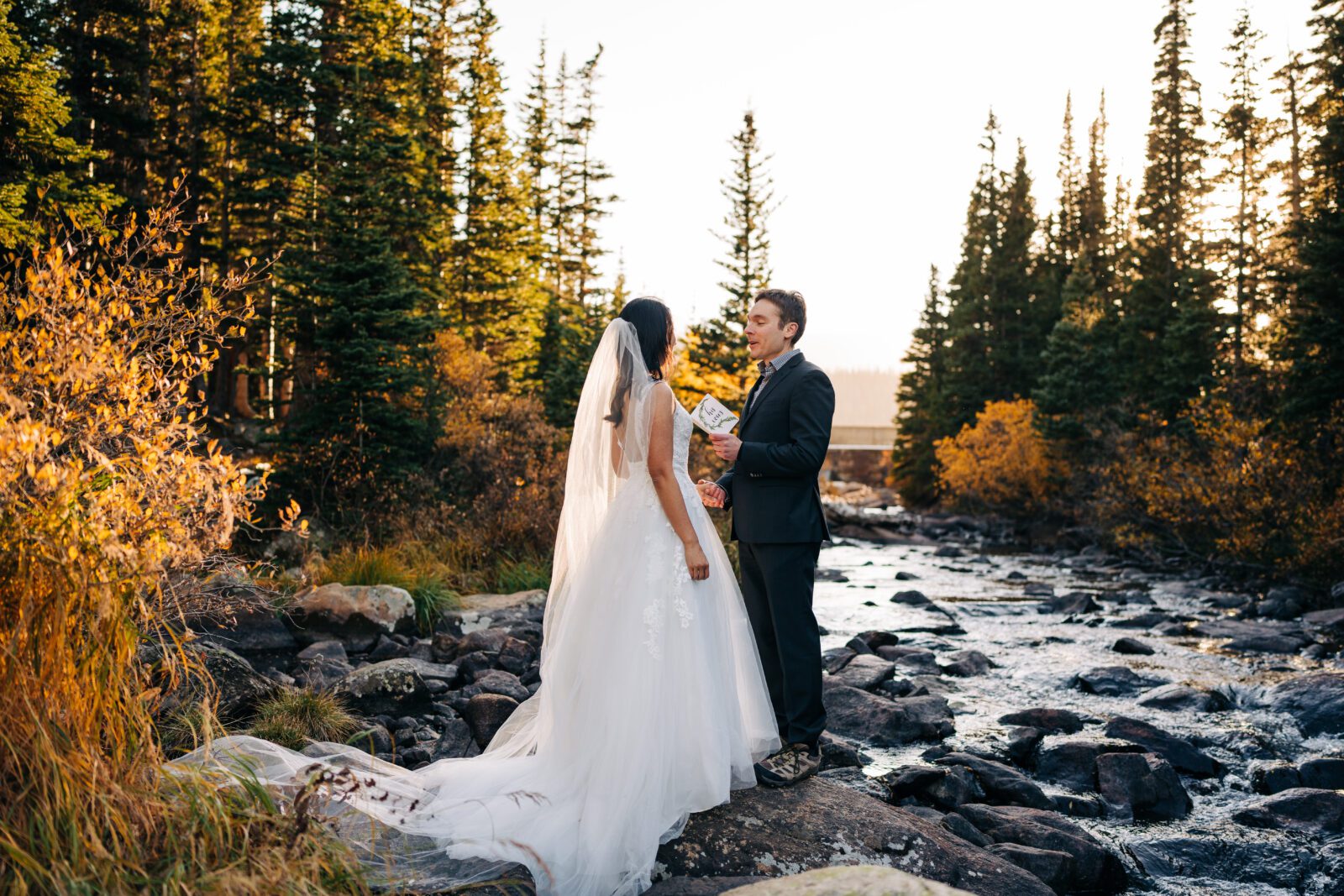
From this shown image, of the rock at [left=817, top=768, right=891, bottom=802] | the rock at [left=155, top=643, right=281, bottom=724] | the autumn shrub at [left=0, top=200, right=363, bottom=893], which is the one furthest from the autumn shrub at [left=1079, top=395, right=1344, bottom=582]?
the autumn shrub at [left=0, top=200, right=363, bottom=893]

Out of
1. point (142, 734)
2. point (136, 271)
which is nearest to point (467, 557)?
point (136, 271)

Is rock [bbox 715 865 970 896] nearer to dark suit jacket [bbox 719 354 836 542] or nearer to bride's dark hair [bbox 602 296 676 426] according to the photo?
dark suit jacket [bbox 719 354 836 542]

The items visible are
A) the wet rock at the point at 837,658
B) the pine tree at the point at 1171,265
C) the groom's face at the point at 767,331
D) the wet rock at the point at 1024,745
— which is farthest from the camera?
the pine tree at the point at 1171,265

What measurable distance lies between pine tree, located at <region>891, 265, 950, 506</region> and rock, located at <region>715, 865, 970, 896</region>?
35.1 metres

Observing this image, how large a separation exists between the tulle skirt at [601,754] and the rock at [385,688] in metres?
2.52

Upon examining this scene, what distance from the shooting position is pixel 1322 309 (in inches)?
670

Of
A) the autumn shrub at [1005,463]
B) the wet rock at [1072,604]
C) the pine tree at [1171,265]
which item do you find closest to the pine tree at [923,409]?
the autumn shrub at [1005,463]

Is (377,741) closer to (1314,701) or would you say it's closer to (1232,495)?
(1314,701)

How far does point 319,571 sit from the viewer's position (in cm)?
1103

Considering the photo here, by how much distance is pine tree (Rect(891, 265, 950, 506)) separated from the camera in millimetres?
39031

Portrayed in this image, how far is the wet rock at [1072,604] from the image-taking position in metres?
14.9

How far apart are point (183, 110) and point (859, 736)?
86.0 feet

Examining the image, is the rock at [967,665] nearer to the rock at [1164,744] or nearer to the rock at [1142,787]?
the rock at [1164,744]

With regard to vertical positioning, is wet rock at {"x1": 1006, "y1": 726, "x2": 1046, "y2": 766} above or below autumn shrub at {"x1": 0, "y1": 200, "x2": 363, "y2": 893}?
below
